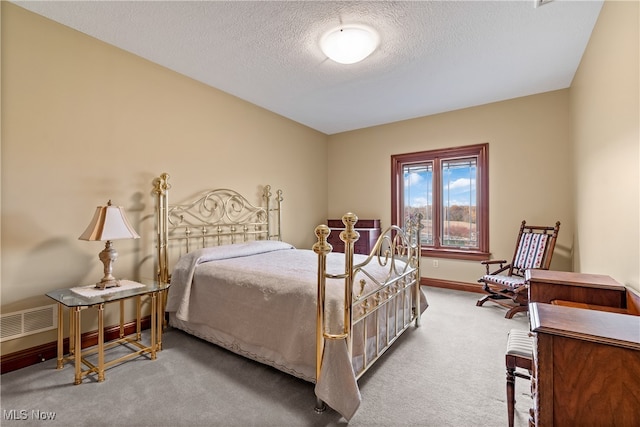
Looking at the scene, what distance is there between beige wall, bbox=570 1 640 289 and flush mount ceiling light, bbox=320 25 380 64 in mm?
1619

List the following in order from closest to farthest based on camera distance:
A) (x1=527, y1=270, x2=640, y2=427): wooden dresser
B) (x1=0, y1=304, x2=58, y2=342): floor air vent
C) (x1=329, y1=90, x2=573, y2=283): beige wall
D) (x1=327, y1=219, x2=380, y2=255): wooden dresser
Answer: (x1=527, y1=270, x2=640, y2=427): wooden dresser → (x1=0, y1=304, x2=58, y2=342): floor air vent → (x1=329, y1=90, x2=573, y2=283): beige wall → (x1=327, y1=219, x2=380, y2=255): wooden dresser

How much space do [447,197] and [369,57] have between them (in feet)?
8.50

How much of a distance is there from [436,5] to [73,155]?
320 cm

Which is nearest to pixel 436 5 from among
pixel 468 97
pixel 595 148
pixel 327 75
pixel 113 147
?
pixel 327 75

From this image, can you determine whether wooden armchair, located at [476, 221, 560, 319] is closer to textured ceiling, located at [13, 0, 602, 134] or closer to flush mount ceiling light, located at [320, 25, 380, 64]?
textured ceiling, located at [13, 0, 602, 134]

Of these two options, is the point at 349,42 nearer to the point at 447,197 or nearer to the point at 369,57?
the point at 369,57

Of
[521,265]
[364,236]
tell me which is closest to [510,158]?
[521,265]

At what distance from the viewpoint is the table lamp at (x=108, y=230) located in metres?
2.16

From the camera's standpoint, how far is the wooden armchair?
3.28 metres

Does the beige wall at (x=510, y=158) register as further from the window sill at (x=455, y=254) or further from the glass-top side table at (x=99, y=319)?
the glass-top side table at (x=99, y=319)

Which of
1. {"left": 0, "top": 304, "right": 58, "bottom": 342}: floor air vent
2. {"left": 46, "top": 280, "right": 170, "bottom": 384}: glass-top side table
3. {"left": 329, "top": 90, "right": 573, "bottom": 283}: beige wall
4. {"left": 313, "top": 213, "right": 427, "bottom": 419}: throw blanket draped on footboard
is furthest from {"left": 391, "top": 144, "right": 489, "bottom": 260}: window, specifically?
{"left": 0, "top": 304, "right": 58, "bottom": 342}: floor air vent

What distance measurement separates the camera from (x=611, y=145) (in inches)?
80.4

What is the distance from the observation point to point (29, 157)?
2234 millimetres

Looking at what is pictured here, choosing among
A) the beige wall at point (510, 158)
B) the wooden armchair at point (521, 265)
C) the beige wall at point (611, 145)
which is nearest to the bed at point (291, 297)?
the wooden armchair at point (521, 265)
